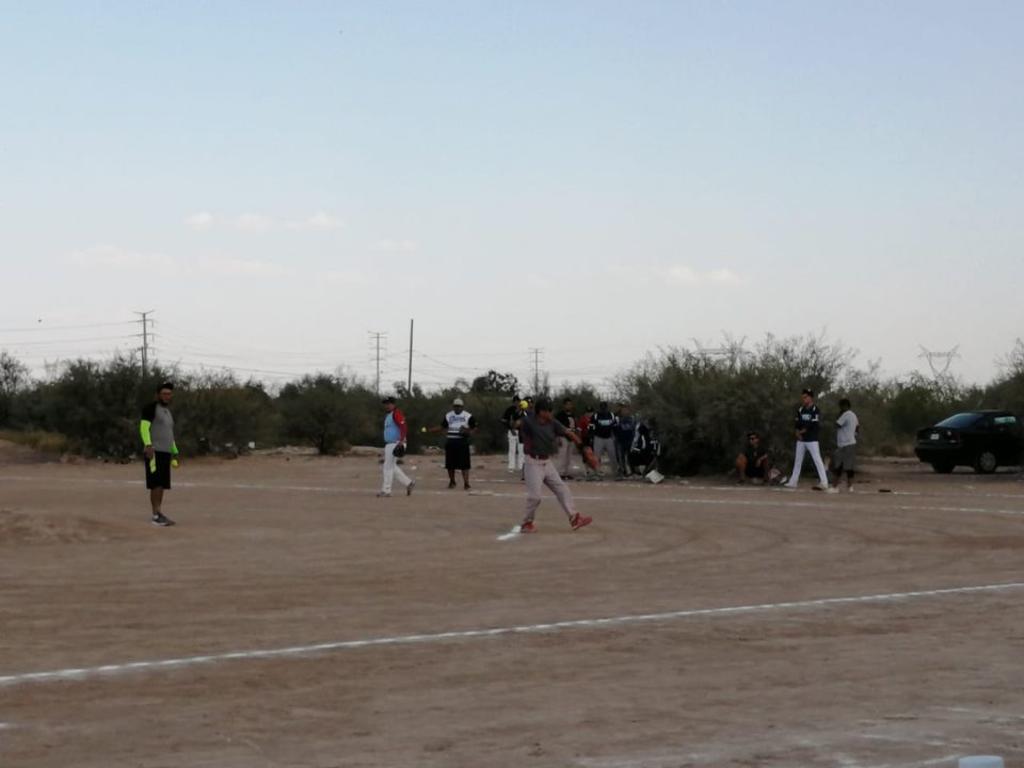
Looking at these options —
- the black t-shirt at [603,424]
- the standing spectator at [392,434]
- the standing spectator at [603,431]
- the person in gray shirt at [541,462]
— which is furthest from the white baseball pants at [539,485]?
the black t-shirt at [603,424]

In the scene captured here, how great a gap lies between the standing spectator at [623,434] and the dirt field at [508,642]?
→ 14884 mm

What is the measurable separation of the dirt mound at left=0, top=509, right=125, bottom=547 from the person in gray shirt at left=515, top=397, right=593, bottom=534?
5056 mm

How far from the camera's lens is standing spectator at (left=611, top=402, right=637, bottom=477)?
39906mm

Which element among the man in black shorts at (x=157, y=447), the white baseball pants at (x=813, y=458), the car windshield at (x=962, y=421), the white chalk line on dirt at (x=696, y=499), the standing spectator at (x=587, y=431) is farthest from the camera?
the car windshield at (x=962, y=421)

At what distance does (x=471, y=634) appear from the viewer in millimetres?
12789

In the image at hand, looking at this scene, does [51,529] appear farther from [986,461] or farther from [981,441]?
[986,461]

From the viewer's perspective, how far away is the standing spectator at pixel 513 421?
3641 centimetres

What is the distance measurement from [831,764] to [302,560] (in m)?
11.3

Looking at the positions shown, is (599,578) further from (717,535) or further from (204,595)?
(717,535)

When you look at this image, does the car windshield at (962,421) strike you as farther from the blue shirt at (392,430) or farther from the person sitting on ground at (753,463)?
the blue shirt at (392,430)

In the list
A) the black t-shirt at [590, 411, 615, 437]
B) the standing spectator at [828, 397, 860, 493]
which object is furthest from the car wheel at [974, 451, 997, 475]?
the standing spectator at [828, 397, 860, 493]

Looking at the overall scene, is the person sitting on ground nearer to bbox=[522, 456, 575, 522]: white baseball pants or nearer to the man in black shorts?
bbox=[522, 456, 575, 522]: white baseball pants

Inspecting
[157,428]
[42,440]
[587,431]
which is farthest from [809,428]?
[42,440]

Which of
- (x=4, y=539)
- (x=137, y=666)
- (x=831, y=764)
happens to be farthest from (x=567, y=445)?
(x=831, y=764)
